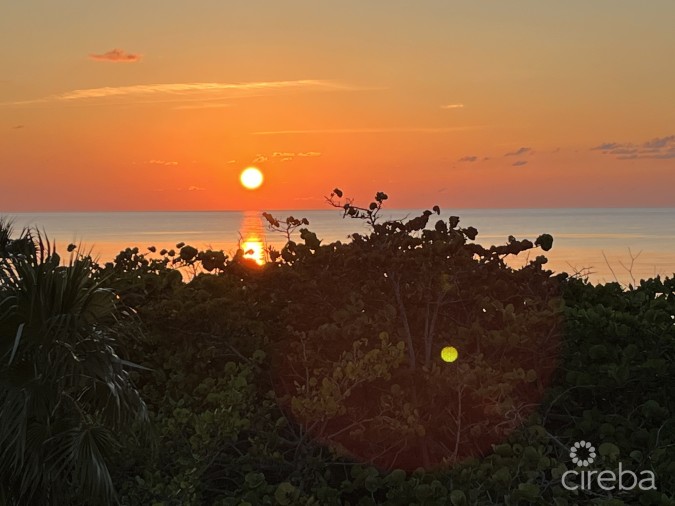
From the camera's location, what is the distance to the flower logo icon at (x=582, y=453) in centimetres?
1127

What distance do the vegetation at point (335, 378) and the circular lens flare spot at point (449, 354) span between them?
0.66 feet

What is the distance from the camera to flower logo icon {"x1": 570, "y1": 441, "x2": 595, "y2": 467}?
37.0ft

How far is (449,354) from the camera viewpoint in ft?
41.8

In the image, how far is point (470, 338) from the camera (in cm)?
1305

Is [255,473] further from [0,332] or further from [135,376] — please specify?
[0,332]

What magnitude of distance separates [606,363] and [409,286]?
3008mm

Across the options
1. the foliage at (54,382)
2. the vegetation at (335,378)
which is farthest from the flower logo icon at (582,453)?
the foliage at (54,382)

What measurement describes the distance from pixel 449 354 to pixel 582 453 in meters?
2.19

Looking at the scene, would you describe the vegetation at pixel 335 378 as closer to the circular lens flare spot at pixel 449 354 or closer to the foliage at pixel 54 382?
the foliage at pixel 54 382

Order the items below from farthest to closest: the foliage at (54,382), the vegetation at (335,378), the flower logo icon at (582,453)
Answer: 1. the flower logo icon at (582,453)
2. the vegetation at (335,378)
3. the foliage at (54,382)

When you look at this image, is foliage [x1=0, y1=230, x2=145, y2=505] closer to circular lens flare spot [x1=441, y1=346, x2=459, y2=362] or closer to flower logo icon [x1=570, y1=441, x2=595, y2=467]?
circular lens flare spot [x1=441, y1=346, x2=459, y2=362]

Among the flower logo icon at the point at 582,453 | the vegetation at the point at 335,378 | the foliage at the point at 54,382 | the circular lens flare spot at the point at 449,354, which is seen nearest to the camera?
the foliage at the point at 54,382

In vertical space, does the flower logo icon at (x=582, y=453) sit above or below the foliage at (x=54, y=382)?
below

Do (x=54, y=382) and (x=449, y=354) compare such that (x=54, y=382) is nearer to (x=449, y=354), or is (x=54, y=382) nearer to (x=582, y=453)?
(x=449, y=354)
